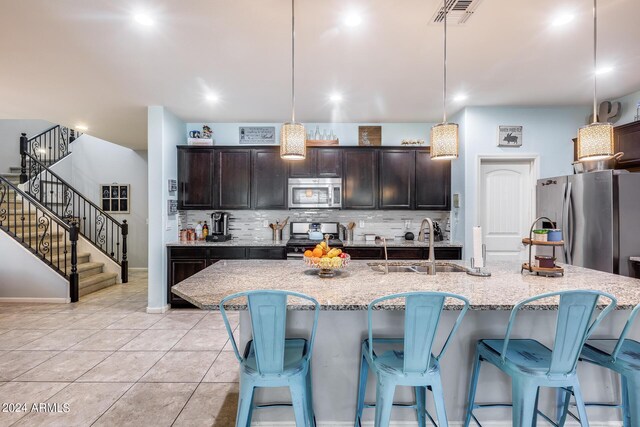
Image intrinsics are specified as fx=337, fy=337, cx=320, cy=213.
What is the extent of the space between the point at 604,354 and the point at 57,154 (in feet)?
32.3

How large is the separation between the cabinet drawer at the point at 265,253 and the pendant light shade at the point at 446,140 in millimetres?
2781

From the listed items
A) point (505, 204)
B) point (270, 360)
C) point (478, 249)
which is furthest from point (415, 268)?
point (505, 204)

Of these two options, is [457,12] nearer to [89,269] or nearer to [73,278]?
[73,278]

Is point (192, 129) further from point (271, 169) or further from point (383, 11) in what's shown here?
point (383, 11)

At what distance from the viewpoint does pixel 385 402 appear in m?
1.58

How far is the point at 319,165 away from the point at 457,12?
9.44ft

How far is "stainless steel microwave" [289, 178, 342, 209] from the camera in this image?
4.89 meters

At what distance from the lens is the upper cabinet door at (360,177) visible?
4930mm

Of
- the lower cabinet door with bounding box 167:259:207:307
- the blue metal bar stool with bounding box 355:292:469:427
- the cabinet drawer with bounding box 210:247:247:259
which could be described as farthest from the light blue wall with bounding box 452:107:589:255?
the lower cabinet door with bounding box 167:259:207:307

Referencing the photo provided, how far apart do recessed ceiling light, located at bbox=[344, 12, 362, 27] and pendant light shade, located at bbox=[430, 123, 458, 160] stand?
956 millimetres

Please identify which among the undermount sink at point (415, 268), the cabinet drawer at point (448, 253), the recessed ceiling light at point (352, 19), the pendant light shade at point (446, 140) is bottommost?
the cabinet drawer at point (448, 253)

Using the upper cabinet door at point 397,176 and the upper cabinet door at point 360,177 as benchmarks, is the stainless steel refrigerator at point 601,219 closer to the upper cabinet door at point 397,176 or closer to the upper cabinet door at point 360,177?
the upper cabinet door at point 397,176

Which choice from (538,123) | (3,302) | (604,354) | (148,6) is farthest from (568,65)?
(3,302)

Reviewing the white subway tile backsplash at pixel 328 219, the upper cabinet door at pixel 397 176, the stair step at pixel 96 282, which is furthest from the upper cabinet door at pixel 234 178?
the stair step at pixel 96 282
